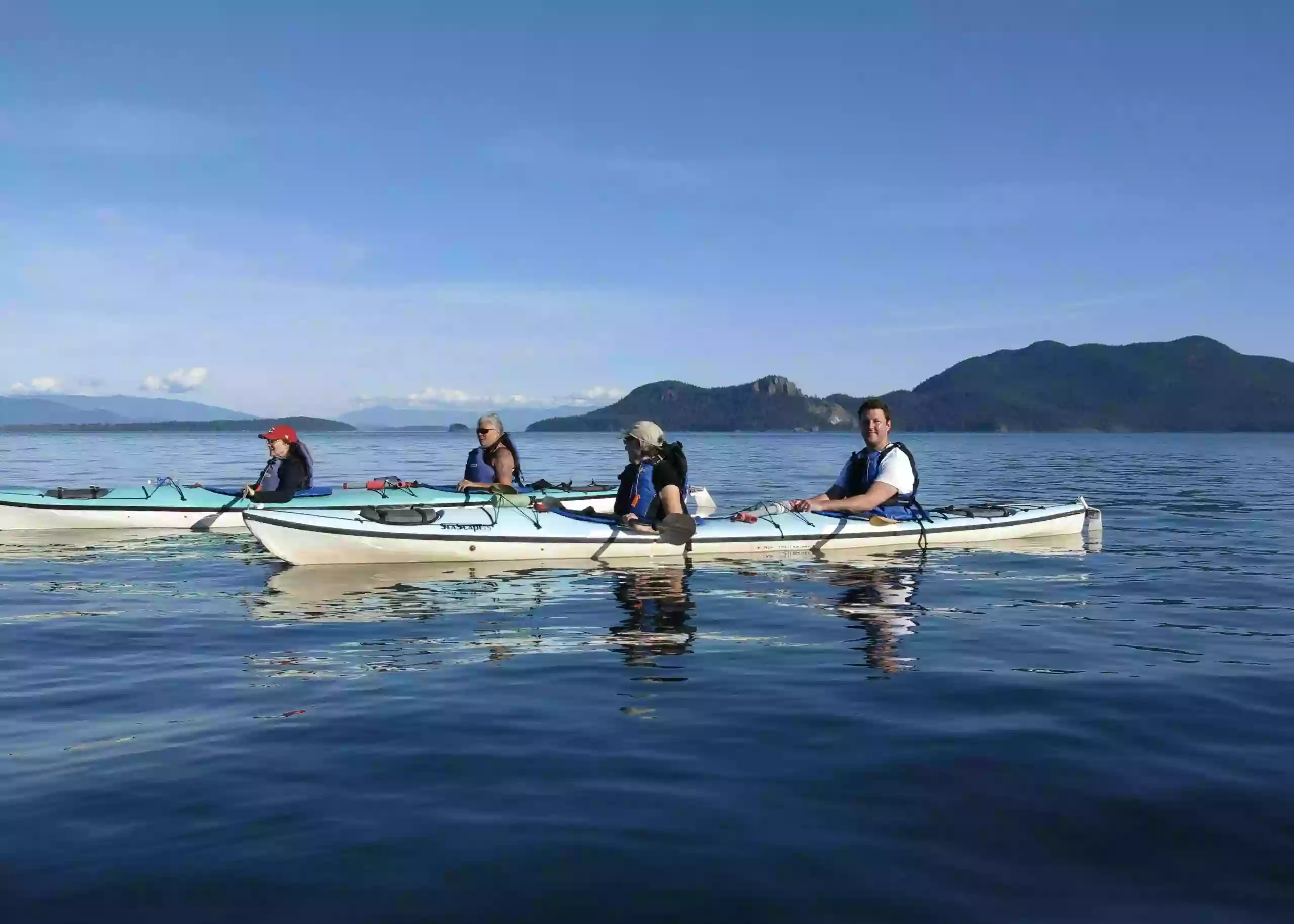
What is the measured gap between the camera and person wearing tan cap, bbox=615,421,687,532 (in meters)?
13.4

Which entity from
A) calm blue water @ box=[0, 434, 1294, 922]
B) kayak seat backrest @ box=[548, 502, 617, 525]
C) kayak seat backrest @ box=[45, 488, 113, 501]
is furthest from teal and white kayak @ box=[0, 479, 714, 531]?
calm blue water @ box=[0, 434, 1294, 922]

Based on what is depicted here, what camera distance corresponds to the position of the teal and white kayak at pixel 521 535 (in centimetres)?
1384

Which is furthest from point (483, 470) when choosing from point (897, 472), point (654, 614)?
point (654, 614)

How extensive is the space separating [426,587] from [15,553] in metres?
8.68

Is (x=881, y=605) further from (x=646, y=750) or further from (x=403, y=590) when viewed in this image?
(x=403, y=590)

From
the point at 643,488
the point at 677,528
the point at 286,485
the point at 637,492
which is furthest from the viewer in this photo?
the point at 286,485

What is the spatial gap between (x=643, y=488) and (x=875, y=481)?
378cm

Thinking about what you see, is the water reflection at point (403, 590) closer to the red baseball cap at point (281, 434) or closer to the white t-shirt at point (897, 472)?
the red baseball cap at point (281, 434)

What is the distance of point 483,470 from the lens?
1823 cm

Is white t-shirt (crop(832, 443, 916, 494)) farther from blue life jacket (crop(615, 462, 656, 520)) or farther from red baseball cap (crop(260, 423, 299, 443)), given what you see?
red baseball cap (crop(260, 423, 299, 443))

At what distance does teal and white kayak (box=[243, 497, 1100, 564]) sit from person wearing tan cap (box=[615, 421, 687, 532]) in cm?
34

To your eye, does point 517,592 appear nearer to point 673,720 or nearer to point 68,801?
point 673,720

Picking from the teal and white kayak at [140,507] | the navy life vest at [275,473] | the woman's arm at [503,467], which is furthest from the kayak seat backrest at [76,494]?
the woman's arm at [503,467]

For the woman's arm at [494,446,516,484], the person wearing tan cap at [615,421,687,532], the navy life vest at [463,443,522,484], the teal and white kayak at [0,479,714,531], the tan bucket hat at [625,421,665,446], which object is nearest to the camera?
the tan bucket hat at [625,421,665,446]
